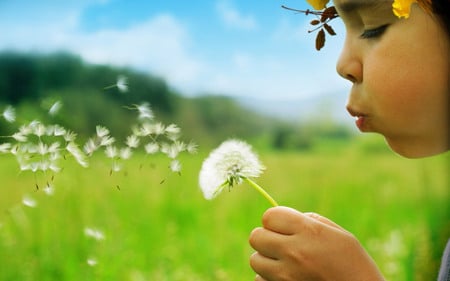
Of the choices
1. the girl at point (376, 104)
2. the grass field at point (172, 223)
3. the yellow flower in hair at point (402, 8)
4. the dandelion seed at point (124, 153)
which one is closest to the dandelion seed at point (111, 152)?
the dandelion seed at point (124, 153)

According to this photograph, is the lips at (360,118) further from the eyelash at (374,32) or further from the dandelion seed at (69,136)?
the dandelion seed at (69,136)

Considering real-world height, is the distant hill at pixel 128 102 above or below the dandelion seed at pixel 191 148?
above

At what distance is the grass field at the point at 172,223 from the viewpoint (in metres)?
1.09

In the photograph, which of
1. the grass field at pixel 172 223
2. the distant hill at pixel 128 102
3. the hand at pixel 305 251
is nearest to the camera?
the hand at pixel 305 251

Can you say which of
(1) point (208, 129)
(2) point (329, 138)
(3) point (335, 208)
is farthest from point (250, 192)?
(2) point (329, 138)

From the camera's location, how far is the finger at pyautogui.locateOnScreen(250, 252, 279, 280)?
0.48 meters

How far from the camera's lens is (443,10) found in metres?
0.51

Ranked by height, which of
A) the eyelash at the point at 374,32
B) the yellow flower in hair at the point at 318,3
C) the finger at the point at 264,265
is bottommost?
the finger at the point at 264,265

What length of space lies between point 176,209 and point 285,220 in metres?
0.83

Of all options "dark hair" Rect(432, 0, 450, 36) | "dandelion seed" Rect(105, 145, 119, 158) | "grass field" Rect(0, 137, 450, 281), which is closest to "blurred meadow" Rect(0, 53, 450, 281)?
"grass field" Rect(0, 137, 450, 281)

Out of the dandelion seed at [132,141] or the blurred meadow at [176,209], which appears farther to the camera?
the blurred meadow at [176,209]

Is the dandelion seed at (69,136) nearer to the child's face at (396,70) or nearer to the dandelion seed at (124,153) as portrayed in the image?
the dandelion seed at (124,153)

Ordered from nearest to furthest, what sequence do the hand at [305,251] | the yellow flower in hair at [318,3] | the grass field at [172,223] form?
the hand at [305,251] < the yellow flower in hair at [318,3] < the grass field at [172,223]

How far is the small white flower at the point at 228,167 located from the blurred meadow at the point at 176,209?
296 millimetres
